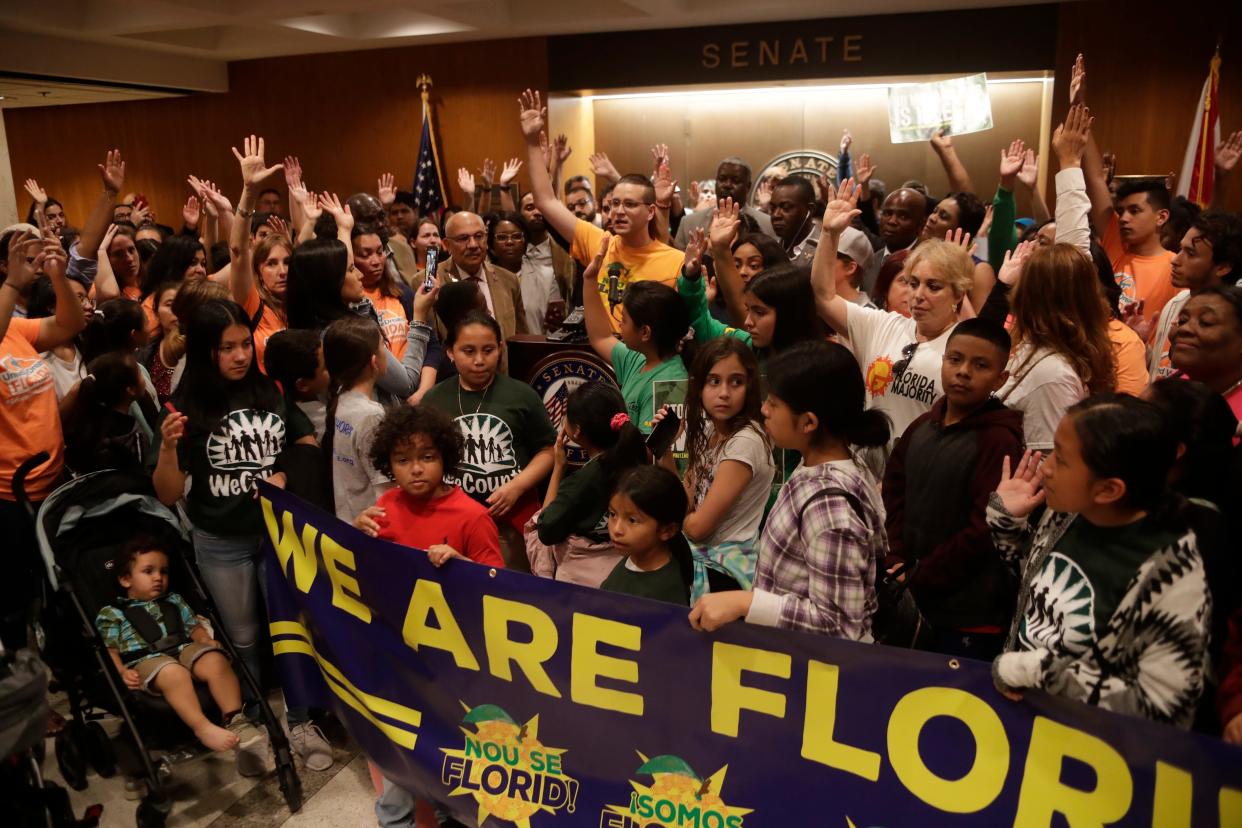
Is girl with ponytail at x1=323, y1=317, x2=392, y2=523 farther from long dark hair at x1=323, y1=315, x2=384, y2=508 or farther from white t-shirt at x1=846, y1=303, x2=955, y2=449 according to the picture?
white t-shirt at x1=846, y1=303, x2=955, y2=449

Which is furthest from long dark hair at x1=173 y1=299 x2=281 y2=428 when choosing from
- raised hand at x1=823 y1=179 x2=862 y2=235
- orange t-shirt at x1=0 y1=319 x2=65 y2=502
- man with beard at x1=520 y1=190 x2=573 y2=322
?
man with beard at x1=520 y1=190 x2=573 y2=322

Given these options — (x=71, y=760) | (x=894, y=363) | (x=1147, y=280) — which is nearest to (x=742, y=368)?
(x=894, y=363)

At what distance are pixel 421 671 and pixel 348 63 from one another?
11010mm

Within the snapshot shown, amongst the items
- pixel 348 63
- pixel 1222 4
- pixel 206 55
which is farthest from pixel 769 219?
pixel 206 55

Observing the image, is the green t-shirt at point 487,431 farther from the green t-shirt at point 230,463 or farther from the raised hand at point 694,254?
the raised hand at point 694,254

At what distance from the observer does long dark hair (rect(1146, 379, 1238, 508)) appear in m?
2.21

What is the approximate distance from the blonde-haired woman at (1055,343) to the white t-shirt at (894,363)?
0.24 m

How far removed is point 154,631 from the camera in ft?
10.7

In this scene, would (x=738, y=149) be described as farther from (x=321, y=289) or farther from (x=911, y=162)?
(x=321, y=289)

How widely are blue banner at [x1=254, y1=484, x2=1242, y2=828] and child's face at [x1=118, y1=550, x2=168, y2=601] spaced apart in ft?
1.94

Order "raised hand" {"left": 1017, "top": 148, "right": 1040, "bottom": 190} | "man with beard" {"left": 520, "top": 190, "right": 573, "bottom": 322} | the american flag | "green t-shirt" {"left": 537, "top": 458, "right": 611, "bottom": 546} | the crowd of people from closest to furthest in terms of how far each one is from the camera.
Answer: the crowd of people, "green t-shirt" {"left": 537, "top": 458, "right": 611, "bottom": 546}, "raised hand" {"left": 1017, "top": 148, "right": 1040, "bottom": 190}, "man with beard" {"left": 520, "top": 190, "right": 573, "bottom": 322}, the american flag

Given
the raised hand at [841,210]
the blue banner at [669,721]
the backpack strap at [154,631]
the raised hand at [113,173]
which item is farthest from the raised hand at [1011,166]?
the raised hand at [113,173]

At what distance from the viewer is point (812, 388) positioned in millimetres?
2166

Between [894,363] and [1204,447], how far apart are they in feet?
3.75
